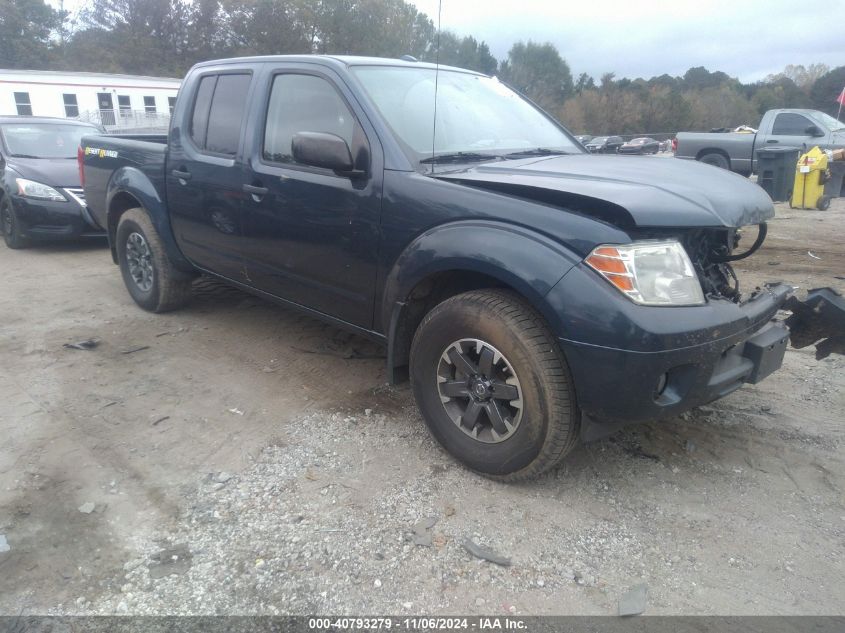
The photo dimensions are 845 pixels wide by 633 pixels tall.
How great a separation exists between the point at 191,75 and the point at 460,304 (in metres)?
3.21

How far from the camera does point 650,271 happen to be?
8.27ft

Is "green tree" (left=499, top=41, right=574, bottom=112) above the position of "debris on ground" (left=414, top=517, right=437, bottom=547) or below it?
above

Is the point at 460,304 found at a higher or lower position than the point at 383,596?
higher

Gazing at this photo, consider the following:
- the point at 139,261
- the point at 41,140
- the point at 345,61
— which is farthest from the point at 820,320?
the point at 41,140

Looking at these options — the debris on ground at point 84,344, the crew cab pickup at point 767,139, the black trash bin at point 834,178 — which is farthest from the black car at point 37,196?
the crew cab pickup at point 767,139

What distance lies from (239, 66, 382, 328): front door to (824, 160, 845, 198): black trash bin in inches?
438

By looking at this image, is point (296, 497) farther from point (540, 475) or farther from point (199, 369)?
point (199, 369)

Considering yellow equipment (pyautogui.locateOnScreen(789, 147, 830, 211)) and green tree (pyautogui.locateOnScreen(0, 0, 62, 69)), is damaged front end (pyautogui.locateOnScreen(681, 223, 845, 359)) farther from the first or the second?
green tree (pyautogui.locateOnScreen(0, 0, 62, 69))

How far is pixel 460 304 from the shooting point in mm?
2930

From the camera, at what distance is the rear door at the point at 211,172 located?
4141mm

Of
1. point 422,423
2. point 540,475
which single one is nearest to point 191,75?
point 422,423

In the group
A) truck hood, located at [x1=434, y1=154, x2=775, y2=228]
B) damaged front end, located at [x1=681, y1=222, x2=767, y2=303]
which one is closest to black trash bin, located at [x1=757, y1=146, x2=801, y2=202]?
truck hood, located at [x1=434, y1=154, x2=775, y2=228]

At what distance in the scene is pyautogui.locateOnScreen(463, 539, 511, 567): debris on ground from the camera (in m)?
2.54

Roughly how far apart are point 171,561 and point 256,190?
220 centimetres
